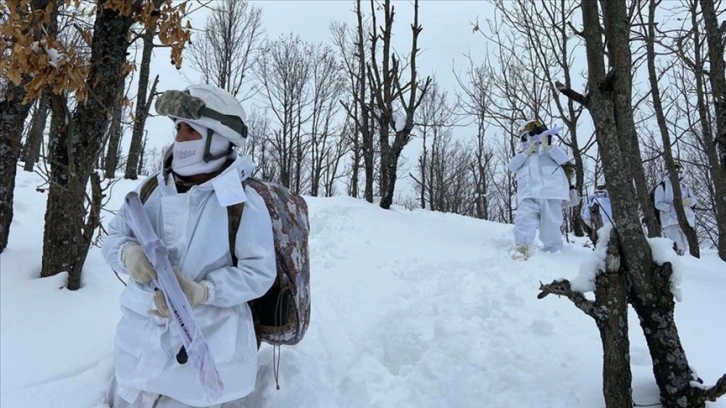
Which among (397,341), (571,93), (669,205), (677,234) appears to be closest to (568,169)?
(397,341)

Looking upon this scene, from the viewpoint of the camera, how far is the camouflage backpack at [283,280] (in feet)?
6.85

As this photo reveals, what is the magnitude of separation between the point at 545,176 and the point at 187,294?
203 inches

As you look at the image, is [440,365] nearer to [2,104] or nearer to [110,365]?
[110,365]

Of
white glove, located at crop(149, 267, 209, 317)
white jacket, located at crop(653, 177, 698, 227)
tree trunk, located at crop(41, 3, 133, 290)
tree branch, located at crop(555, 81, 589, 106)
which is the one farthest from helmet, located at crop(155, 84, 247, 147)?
white jacket, located at crop(653, 177, 698, 227)

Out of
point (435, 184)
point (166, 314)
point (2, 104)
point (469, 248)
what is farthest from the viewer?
point (435, 184)

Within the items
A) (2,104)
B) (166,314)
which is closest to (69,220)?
(2,104)

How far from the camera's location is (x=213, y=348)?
70.9 inches

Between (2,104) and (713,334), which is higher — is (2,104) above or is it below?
above

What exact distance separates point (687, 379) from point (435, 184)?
25634 millimetres

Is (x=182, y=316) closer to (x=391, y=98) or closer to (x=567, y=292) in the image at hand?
(x=567, y=292)

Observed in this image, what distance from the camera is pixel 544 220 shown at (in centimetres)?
583

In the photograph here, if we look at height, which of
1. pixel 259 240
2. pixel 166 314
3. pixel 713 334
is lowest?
pixel 713 334

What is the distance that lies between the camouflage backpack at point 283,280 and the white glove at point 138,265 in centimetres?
33

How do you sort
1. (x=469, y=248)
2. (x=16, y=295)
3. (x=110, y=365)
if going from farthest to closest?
(x=469, y=248)
(x=16, y=295)
(x=110, y=365)
